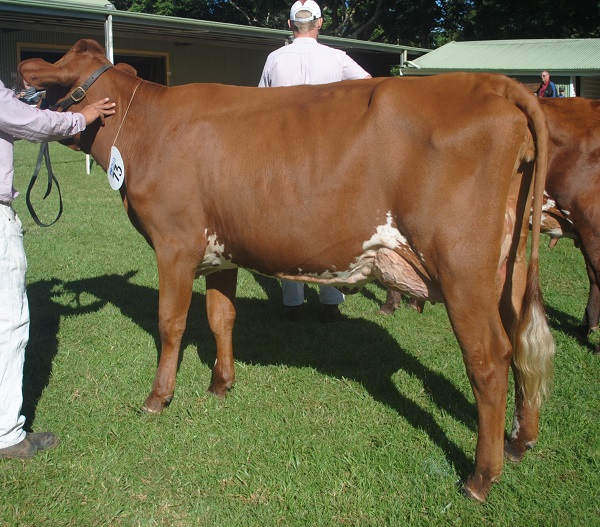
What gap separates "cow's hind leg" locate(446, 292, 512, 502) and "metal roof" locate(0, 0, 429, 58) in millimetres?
14578

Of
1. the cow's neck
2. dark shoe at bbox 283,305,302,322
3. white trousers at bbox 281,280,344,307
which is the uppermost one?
the cow's neck

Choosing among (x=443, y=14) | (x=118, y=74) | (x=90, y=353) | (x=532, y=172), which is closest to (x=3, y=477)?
(x=90, y=353)

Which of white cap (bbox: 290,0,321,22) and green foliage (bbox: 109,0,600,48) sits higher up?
white cap (bbox: 290,0,321,22)

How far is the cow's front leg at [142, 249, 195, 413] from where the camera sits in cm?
407

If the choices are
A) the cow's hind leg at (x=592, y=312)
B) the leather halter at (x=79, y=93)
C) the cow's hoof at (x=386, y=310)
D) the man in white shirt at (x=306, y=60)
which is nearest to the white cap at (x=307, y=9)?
the man in white shirt at (x=306, y=60)

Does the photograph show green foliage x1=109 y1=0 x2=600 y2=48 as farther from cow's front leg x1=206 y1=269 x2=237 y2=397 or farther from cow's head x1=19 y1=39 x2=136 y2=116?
cow's front leg x1=206 y1=269 x2=237 y2=397

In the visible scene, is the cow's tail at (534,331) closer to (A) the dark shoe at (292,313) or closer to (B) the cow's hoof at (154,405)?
(B) the cow's hoof at (154,405)

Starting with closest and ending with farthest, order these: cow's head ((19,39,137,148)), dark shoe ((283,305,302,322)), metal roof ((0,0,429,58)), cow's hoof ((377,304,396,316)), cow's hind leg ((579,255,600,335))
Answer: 1. cow's head ((19,39,137,148))
2. cow's hind leg ((579,255,600,335))
3. dark shoe ((283,305,302,322))
4. cow's hoof ((377,304,396,316))
5. metal roof ((0,0,429,58))

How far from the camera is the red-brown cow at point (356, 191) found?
10.4 feet

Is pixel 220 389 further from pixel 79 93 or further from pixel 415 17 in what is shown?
pixel 415 17

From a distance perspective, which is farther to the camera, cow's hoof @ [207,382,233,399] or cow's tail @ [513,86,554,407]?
cow's hoof @ [207,382,233,399]

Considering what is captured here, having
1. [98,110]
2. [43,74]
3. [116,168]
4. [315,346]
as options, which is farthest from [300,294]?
[43,74]

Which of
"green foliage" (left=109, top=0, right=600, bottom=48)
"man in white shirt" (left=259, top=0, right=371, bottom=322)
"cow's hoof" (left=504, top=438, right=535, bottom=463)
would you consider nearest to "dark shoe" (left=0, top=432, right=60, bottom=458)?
"cow's hoof" (left=504, top=438, right=535, bottom=463)

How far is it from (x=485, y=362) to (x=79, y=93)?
116 inches
